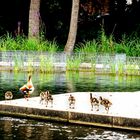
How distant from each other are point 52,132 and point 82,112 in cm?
166


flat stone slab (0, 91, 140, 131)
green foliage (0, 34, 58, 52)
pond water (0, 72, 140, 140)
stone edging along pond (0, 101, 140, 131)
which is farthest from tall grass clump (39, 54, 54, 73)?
stone edging along pond (0, 101, 140, 131)

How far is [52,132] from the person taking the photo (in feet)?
57.7

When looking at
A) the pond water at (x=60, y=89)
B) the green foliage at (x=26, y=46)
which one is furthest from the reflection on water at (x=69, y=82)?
the green foliage at (x=26, y=46)

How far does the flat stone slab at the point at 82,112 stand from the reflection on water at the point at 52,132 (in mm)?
354

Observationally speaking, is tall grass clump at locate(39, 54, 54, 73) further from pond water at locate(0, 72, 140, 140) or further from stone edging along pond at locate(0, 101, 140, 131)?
stone edging along pond at locate(0, 101, 140, 131)

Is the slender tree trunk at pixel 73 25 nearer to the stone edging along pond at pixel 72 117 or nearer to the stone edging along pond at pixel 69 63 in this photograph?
the stone edging along pond at pixel 69 63

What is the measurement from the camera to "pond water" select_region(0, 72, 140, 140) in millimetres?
17141

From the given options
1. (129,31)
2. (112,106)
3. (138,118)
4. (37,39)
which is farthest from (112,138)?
(129,31)

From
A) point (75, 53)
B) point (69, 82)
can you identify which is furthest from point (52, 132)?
point (75, 53)

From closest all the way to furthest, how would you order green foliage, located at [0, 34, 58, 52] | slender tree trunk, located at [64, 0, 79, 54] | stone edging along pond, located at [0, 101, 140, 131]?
stone edging along pond, located at [0, 101, 140, 131], green foliage, located at [0, 34, 58, 52], slender tree trunk, located at [64, 0, 79, 54]

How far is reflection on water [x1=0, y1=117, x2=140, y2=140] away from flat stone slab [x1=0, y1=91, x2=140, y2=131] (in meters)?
0.35

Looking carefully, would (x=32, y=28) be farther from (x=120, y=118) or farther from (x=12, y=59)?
(x=120, y=118)

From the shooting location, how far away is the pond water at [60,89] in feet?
56.2

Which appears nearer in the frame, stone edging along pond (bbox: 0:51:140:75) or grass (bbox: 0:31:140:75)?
stone edging along pond (bbox: 0:51:140:75)
